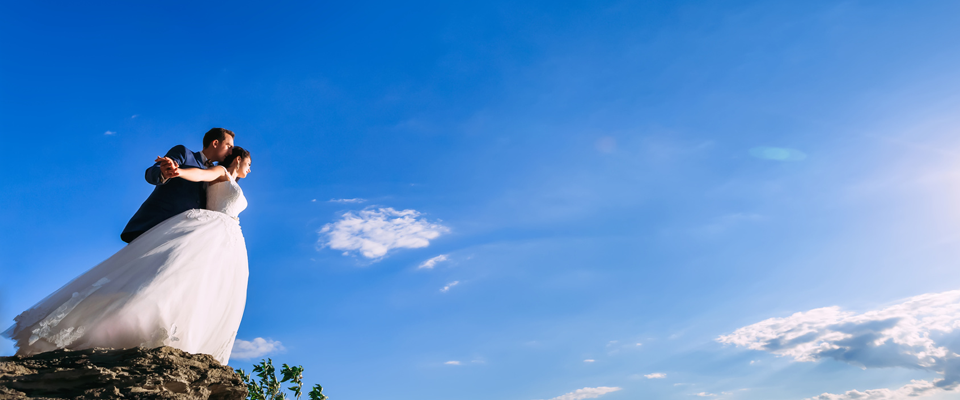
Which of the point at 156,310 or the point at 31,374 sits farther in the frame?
the point at 156,310

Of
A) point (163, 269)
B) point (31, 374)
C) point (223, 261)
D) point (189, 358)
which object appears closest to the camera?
point (31, 374)

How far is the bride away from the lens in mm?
5059

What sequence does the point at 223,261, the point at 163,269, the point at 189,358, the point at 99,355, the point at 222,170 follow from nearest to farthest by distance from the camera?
the point at 99,355, the point at 189,358, the point at 163,269, the point at 223,261, the point at 222,170

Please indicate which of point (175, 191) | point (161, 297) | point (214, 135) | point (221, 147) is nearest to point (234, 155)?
point (221, 147)

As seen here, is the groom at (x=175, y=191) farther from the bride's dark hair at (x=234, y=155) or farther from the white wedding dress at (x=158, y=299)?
the white wedding dress at (x=158, y=299)

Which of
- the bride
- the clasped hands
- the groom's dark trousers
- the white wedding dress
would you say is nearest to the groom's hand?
the clasped hands

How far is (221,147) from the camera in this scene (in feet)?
24.0

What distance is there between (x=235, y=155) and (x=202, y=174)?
115 centimetres

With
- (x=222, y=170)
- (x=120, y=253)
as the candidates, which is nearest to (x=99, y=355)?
(x=120, y=253)

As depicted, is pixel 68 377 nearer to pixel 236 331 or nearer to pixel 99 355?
pixel 99 355

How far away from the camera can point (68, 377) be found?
4328 millimetres

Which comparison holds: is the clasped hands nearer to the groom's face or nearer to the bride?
the bride

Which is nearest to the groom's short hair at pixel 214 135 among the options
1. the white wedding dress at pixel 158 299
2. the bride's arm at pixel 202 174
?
the bride's arm at pixel 202 174

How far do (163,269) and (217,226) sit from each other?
3.43 feet
